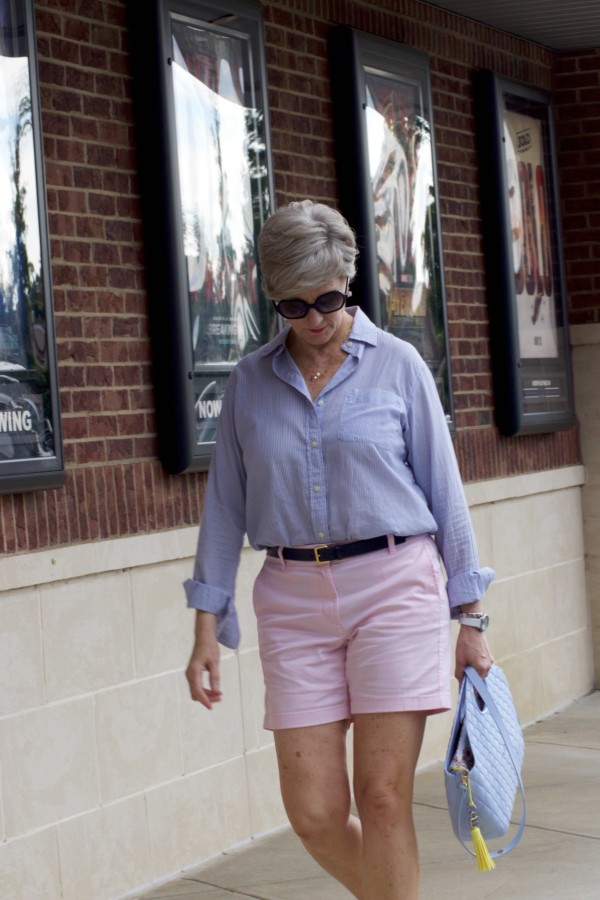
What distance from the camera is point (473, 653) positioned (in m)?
3.46

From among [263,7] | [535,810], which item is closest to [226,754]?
[535,810]

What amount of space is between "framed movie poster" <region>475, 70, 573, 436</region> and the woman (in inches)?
164

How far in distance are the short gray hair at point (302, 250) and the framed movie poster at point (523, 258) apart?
431cm

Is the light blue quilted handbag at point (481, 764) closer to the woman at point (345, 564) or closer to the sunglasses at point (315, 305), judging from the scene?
the woman at point (345, 564)

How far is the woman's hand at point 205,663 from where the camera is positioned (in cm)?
356

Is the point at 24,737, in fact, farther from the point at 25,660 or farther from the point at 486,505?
the point at 486,505

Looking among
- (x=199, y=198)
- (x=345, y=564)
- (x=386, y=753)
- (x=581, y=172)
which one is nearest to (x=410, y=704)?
(x=386, y=753)

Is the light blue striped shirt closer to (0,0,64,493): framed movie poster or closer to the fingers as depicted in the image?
the fingers

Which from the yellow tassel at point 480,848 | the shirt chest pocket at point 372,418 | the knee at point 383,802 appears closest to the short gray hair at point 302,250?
the shirt chest pocket at point 372,418

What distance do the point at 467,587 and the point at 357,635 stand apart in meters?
0.29

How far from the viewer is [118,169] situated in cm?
522

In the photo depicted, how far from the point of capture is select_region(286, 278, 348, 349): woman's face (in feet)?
11.3

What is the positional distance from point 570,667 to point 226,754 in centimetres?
329

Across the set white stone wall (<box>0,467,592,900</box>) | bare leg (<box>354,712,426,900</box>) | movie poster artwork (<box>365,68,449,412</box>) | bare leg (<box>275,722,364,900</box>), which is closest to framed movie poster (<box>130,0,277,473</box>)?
white stone wall (<box>0,467,592,900</box>)
